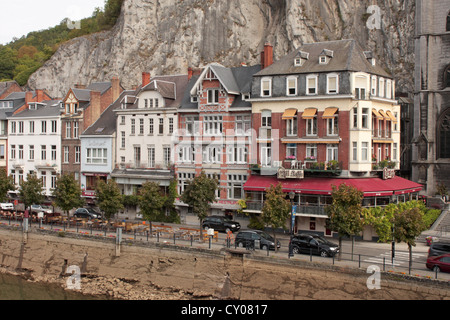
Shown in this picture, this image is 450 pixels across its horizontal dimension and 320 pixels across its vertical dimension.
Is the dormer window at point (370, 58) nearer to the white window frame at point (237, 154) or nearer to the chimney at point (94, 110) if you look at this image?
the white window frame at point (237, 154)

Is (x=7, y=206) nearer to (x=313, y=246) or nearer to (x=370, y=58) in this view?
(x=313, y=246)

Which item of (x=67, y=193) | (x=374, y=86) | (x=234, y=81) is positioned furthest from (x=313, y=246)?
(x=67, y=193)

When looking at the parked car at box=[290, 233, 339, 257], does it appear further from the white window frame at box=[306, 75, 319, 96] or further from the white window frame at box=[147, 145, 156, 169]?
the white window frame at box=[147, 145, 156, 169]

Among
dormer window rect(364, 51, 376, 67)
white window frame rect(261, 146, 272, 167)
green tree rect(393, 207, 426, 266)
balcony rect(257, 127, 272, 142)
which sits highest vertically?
dormer window rect(364, 51, 376, 67)

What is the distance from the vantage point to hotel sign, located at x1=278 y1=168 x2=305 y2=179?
44125 mm

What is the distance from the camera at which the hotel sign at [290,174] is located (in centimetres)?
4412

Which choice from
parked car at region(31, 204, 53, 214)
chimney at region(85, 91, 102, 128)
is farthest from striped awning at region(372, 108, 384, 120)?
parked car at region(31, 204, 53, 214)

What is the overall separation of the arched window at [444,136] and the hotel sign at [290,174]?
61.9ft

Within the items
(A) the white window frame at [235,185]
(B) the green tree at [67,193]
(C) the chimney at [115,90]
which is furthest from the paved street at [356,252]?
(C) the chimney at [115,90]

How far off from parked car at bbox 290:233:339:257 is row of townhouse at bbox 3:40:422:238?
22.8 ft

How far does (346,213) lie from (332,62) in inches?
601

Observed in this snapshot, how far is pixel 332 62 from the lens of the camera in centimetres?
4484
